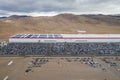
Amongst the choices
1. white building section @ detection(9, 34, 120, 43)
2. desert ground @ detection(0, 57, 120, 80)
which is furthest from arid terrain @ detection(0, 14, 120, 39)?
desert ground @ detection(0, 57, 120, 80)

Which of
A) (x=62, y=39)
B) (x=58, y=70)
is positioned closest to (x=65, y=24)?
(x=62, y=39)

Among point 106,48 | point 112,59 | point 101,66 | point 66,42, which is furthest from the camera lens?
point 66,42

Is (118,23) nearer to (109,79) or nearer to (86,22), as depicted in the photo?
(86,22)

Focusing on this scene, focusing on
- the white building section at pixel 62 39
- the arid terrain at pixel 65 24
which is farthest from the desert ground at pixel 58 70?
the arid terrain at pixel 65 24

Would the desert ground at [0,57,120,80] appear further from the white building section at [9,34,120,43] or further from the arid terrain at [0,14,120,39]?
the arid terrain at [0,14,120,39]

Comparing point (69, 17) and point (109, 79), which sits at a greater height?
point (69, 17)

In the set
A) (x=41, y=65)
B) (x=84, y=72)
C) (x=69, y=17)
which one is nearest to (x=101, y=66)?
(x=84, y=72)

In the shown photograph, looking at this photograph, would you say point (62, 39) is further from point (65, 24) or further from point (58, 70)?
point (65, 24)

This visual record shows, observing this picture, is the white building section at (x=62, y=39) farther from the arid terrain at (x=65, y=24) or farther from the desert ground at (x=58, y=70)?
the arid terrain at (x=65, y=24)
